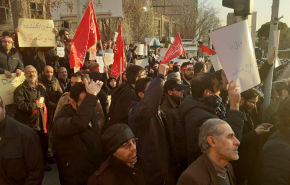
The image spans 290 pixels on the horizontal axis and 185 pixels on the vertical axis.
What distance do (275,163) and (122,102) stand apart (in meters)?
2.02

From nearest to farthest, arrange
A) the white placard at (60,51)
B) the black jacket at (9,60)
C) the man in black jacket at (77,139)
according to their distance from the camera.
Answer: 1. the man in black jacket at (77,139)
2. the black jacket at (9,60)
3. the white placard at (60,51)

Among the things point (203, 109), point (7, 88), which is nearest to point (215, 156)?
point (203, 109)

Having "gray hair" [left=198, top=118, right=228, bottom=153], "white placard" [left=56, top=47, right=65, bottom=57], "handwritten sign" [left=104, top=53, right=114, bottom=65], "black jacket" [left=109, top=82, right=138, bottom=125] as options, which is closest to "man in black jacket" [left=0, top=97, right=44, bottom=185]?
"black jacket" [left=109, top=82, right=138, bottom=125]

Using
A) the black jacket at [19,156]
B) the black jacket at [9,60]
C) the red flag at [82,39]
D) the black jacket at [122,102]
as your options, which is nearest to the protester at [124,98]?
the black jacket at [122,102]

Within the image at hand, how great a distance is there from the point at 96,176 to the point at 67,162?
89 centimetres

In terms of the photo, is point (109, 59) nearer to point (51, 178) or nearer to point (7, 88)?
point (7, 88)

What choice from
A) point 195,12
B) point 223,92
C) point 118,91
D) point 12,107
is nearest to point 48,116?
point 12,107

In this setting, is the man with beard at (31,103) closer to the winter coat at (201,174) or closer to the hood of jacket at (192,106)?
the hood of jacket at (192,106)

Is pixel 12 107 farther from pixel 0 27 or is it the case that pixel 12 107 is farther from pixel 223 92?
pixel 0 27

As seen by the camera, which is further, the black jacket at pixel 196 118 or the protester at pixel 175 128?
the protester at pixel 175 128

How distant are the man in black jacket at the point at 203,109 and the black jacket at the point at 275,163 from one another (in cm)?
28

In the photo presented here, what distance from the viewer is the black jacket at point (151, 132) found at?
9.22 feet

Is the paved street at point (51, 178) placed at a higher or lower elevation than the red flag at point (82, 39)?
lower

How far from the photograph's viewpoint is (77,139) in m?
2.99
